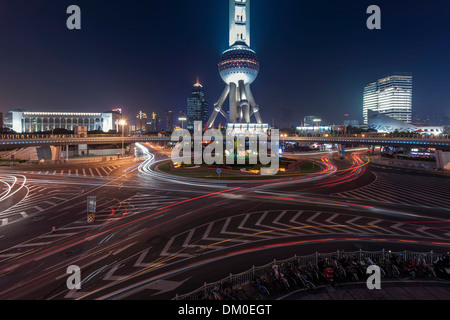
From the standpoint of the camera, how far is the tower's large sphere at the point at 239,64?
135 m

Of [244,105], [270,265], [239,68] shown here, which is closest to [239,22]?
[239,68]

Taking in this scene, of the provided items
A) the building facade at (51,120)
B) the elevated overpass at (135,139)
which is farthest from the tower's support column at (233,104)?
the building facade at (51,120)

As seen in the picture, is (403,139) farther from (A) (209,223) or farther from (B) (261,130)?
(B) (261,130)

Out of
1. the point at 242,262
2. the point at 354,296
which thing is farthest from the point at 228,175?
the point at 354,296

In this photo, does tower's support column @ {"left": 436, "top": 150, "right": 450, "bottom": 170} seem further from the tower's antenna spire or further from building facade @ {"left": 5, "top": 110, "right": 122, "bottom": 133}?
building facade @ {"left": 5, "top": 110, "right": 122, "bottom": 133}

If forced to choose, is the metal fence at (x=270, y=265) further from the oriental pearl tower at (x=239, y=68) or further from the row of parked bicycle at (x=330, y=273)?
the oriental pearl tower at (x=239, y=68)

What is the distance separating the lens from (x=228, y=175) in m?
41.8

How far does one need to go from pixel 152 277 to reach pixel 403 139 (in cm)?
6342

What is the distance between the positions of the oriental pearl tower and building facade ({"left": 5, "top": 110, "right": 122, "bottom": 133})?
257 feet

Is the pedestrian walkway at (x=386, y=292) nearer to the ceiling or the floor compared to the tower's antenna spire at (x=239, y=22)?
nearer to the floor

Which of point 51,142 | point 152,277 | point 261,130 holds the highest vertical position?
point 261,130

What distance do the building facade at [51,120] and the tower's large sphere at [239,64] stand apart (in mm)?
80439
